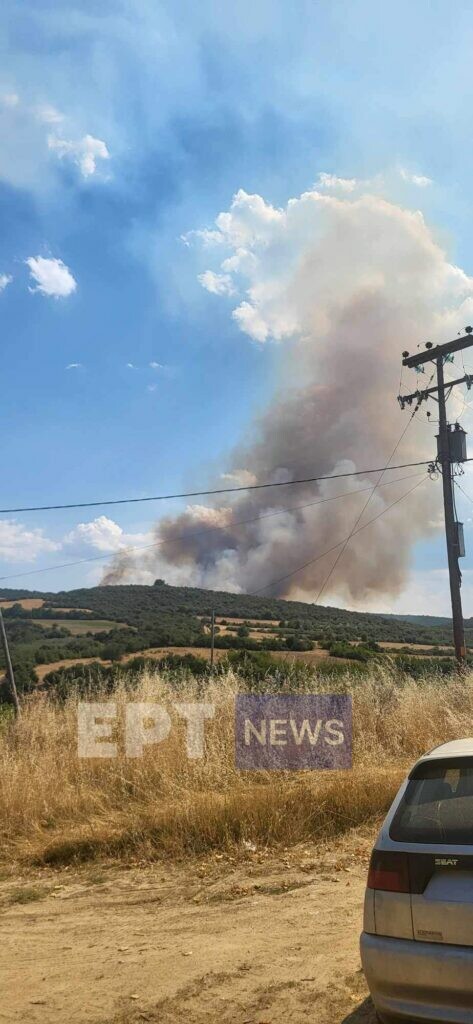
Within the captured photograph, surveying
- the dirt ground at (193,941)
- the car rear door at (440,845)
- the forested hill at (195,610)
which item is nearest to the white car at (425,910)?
the car rear door at (440,845)

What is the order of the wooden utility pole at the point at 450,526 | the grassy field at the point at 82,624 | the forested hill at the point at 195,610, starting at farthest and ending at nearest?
the forested hill at the point at 195,610 → the grassy field at the point at 82,624 → the wooden utility pole at the point at 450,526

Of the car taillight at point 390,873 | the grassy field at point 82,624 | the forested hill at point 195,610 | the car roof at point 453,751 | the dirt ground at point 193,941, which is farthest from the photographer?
the forested hill at point 195,610

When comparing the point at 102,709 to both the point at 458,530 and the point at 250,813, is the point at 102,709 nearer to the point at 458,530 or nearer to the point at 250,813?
the point at 250,813

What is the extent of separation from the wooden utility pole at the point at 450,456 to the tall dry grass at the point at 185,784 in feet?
12.0

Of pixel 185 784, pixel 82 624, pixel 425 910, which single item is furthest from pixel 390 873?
pixel 82 624

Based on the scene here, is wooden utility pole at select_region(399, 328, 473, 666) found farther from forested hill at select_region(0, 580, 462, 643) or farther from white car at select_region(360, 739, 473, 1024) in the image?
forested hill at select_region(0, 580, 462, 643)

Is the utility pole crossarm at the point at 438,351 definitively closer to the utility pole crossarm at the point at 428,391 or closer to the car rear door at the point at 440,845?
the utility pole crossarm at the point at 428,391

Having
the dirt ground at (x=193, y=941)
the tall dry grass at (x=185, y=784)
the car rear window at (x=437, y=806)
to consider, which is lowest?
the dirt ground at (x=193, y=941)

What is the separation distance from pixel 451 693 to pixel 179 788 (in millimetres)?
6203

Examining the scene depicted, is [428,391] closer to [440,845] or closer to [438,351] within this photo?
[438,351]

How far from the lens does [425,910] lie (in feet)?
9.75

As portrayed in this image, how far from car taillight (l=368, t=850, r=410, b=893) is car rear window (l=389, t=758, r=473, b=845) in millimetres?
87

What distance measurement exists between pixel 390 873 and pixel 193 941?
2.34m

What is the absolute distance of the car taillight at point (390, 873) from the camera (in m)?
3.08
